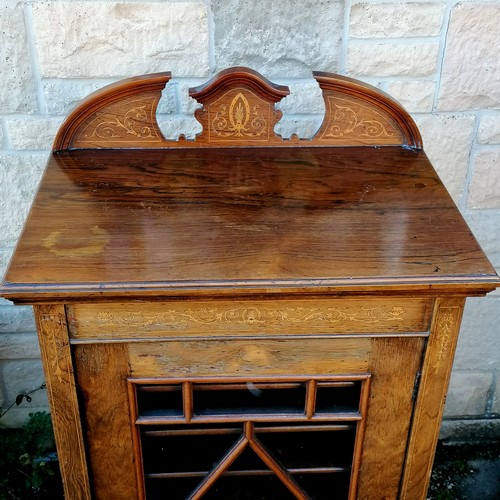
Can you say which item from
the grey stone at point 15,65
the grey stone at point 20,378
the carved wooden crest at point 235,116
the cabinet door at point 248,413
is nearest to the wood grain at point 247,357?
the cabinet door at point 248,413

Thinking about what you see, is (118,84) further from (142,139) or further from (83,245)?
(83,245)

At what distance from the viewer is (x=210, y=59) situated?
5.08ft

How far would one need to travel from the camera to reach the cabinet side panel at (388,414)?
1.14 meters

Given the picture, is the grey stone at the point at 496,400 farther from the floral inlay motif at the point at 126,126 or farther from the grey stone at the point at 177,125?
the floral inlay motif at the point at 126,126

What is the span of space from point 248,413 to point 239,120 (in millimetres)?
645

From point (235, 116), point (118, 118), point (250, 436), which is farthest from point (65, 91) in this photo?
point (250, 436)

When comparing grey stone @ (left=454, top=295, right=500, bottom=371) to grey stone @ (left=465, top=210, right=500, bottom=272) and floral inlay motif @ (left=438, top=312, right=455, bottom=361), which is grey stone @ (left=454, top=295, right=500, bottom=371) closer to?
grey stone @ (left=465, top=210, right=500, bottom=272)

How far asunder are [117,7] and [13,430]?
4.46 feet

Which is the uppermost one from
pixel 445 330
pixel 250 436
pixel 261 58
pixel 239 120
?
pixel 261 58

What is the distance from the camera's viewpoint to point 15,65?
1526 mm

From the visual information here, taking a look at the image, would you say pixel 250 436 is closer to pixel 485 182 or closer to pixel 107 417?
pixel 107 417

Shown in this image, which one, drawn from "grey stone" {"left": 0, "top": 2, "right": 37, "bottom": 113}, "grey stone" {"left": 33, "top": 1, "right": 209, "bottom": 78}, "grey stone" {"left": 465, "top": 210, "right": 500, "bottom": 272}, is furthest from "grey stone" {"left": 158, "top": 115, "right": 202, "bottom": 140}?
"grey stone" {"left": 465, "top": 210, "right": 500, "bottom": 272}

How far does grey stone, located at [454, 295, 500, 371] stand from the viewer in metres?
1.91

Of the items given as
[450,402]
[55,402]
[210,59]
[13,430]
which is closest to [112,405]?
[55,402]
